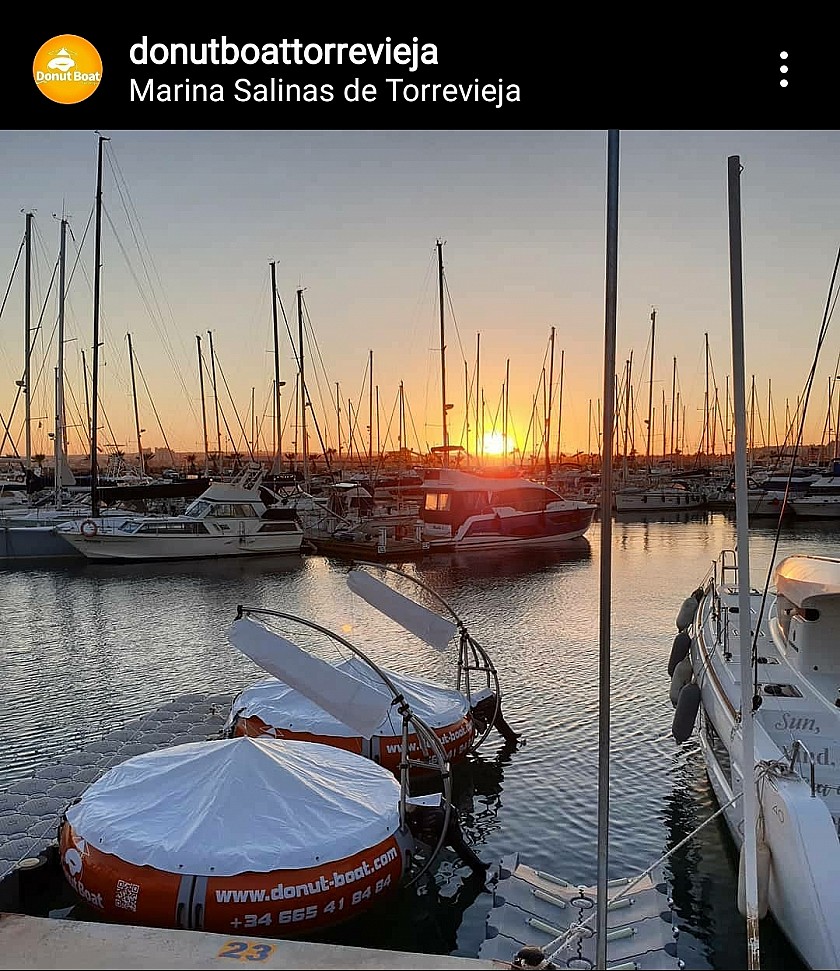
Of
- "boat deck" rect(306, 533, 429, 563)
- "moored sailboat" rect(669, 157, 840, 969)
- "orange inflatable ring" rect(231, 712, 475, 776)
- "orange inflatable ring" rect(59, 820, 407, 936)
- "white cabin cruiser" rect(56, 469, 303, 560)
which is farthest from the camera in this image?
"boat deck" rect(306, 533, 429, 563)

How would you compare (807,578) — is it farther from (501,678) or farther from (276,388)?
(276,388)

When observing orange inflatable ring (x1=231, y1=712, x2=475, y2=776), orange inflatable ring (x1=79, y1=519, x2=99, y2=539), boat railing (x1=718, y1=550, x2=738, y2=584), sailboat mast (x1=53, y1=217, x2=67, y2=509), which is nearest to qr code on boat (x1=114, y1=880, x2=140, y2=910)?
orange inflatable ring (x1=231, y1=712, x2=475, y2=776)

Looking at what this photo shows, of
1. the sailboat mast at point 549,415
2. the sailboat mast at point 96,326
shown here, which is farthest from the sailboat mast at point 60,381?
the sailboat mast at point 549,415

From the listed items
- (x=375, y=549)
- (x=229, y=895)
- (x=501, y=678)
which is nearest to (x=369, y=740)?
(x=229, y=895)

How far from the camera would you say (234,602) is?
82.3ft

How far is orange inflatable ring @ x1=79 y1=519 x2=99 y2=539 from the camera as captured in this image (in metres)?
32.5

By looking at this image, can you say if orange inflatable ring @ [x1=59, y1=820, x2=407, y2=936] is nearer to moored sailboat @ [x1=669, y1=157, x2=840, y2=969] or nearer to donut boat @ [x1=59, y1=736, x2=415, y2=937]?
donut boat @ [x1=59, y1=736, x2=415, y2=937]

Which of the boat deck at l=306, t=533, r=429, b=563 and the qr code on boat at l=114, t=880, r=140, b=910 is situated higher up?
the qr code on boat at l=114, t=880, r=140, b=910

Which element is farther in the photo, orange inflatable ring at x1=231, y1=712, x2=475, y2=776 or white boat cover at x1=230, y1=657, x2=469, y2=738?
white boat cover at x1=230, y1=657, x2=469, y2=738

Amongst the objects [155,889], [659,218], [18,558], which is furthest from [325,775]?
[18,558]
